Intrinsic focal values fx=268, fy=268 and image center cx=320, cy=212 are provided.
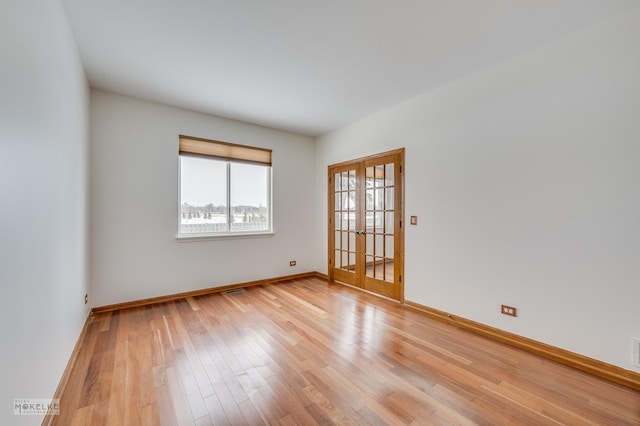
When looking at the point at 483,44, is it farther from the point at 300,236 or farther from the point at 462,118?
the point at 300,236

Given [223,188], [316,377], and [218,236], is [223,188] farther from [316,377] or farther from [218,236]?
[316,377]

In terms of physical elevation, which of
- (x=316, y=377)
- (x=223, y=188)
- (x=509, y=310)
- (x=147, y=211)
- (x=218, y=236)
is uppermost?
(x=223, y=188)

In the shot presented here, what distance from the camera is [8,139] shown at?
1120 mm

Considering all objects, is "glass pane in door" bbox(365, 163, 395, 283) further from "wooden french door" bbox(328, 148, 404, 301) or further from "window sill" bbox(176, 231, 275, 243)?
"window sill" bbox(176, 231, 275, 243)

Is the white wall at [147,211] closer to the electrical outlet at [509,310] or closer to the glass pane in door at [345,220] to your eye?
the glass pane in door at [345,220]

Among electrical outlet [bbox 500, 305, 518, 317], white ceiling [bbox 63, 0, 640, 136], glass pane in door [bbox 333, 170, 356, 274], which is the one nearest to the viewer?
white ceiling [bbox 63, 0, 640, 136]

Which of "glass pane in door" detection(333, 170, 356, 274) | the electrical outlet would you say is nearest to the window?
"glass pane in door" detection(333, 170, 356, 274)

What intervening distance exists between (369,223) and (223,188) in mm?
2370

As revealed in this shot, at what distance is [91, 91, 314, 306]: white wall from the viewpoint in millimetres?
3281

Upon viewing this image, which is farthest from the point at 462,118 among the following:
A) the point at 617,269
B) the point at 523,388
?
the point at 523,388

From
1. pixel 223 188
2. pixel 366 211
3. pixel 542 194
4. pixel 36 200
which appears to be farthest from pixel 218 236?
pixel 542 194

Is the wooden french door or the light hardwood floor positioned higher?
the wooden french door

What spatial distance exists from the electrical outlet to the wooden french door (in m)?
1.18

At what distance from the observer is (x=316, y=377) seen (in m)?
2.00
